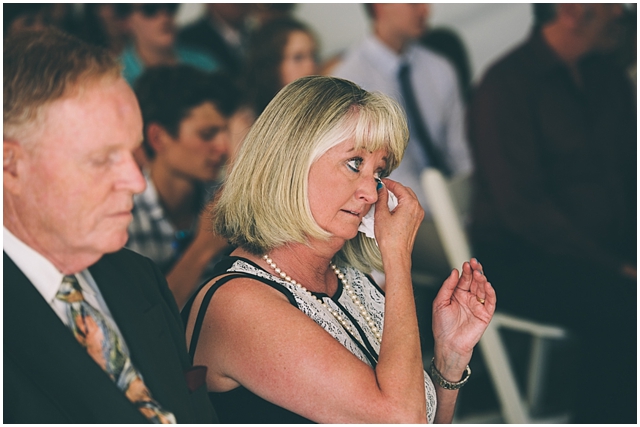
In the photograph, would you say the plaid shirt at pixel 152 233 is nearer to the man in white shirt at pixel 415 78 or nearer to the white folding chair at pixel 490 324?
the white folding chair at pixel 490 324

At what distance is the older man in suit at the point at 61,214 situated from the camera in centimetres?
71

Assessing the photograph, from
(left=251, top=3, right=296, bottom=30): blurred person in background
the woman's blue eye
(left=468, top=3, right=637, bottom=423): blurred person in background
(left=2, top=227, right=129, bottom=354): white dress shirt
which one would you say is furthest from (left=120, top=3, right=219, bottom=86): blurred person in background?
(left=2, top=227, right=129, bottom=354): white dress shirt

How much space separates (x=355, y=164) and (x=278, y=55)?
2.07 metres

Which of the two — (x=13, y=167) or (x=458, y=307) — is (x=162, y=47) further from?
(x=13, y=167)

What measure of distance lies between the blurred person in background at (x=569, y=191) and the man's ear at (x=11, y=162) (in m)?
1.96

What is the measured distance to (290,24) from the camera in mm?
3121

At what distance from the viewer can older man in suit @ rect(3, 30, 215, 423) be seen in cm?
71

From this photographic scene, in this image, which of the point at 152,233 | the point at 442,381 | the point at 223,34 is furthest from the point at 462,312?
the point at 223,34

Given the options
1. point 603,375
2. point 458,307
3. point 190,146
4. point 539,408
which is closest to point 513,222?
point 603,375

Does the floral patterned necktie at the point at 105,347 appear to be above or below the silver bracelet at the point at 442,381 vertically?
above

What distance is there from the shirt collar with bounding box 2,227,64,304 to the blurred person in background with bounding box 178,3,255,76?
8.88 ft

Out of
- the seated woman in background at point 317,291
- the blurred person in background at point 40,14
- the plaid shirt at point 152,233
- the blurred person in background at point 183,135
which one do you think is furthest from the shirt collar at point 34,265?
the blurred person in background at point 40,14

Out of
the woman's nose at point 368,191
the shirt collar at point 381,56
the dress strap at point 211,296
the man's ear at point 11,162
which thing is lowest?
the dress strap at point 211,296

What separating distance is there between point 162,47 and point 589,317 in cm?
199
